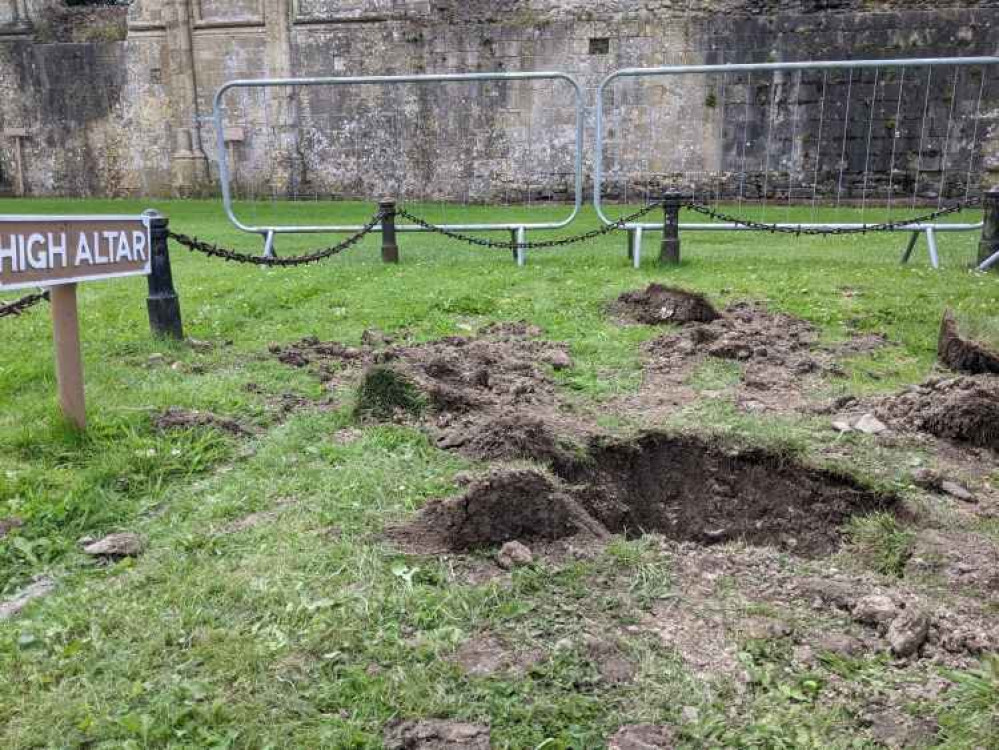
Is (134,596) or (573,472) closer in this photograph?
(134,596)

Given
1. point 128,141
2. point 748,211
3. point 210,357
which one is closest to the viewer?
point 210,357

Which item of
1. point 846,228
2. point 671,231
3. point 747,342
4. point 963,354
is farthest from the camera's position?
point 846,228

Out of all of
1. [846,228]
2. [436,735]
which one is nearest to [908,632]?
[436,735]

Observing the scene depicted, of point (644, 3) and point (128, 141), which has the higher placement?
point (644, 3)

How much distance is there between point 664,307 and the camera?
20.3 feet

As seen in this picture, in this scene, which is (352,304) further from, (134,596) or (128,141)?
(128,141)

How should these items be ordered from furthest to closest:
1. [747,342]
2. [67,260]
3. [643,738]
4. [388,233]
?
[388,233]
[747,342]
[67,260]
[643,738]

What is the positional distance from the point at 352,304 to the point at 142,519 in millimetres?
4045

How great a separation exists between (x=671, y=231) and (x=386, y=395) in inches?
209

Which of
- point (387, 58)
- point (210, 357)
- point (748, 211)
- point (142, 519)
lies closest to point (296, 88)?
point (387, 58)

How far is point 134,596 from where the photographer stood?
2461 millimetres

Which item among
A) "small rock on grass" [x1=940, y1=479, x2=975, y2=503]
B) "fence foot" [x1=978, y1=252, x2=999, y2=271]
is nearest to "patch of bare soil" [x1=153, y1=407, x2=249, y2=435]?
"small rock on grass" [x1=940, y1=479, x2=975, y2=503]

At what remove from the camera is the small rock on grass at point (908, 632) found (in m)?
2.11

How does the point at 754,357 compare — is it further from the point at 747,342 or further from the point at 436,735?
the point at 436,735
